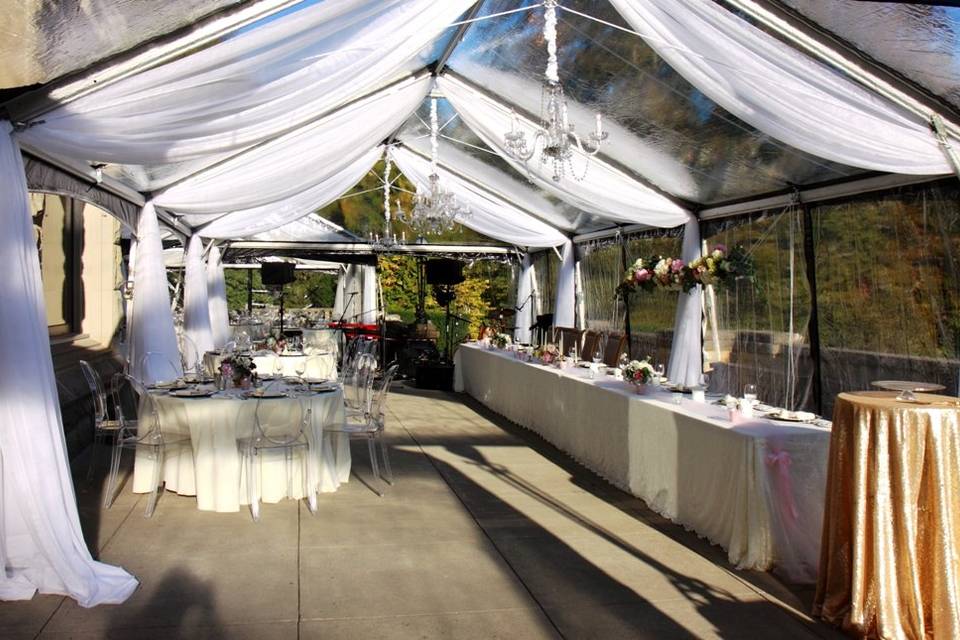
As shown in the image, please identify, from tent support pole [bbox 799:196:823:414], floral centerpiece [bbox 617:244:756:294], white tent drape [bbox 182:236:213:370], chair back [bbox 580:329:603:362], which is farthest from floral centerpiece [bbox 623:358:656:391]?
white tent drape [bbox 182:236:213:370]

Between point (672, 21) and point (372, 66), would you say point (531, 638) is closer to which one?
point (672, 21)

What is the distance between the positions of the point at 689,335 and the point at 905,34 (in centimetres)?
483

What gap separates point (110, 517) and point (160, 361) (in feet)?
8.99

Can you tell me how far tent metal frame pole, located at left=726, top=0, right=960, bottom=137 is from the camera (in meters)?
4.85

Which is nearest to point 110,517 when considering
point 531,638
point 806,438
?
point 531,638

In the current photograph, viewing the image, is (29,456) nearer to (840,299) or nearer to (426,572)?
(426,572)

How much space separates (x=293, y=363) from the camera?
1044cm

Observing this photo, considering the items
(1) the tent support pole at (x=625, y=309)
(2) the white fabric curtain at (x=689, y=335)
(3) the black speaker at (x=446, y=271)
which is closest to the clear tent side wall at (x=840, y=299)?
(2) the white fabric curtain at (x=689, y=335)

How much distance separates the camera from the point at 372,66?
5891 mm

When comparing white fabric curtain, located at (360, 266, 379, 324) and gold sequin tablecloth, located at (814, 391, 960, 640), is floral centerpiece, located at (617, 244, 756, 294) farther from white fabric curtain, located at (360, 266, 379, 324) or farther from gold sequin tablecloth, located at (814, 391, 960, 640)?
white fabric curtain, located at (360, 266, 379, 324)

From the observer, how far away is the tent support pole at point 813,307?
712 centimetres

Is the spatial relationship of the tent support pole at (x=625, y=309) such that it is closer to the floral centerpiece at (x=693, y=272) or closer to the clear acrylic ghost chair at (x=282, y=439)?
the floral centerpiece at (x=693, y=272)

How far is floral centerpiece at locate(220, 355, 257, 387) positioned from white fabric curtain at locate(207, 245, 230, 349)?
796 cm

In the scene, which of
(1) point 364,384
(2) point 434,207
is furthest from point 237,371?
(2) point 434,207
